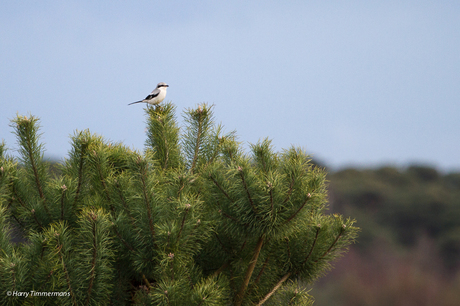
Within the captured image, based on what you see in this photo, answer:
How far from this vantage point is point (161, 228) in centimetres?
242

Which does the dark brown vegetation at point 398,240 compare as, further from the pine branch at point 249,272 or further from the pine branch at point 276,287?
the pine branch at point 249,272

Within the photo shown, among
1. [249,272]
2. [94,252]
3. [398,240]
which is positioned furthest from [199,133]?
[398,240]

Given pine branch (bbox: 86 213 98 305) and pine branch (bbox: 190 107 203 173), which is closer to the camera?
pine branch (bbox: 86 213 98 305)

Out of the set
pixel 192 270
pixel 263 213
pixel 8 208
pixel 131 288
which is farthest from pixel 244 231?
pixel 8 208

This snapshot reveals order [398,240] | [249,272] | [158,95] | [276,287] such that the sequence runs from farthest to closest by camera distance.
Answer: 1. [398,240]
2. [158,95]
3. [276,287]
4. [249,272]

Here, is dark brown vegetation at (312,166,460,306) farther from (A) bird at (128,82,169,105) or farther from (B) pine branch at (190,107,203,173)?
(B) pine branch at (190,107,203,173)

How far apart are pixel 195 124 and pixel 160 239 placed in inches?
51.5

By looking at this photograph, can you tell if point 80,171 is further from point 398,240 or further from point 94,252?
point 398,240

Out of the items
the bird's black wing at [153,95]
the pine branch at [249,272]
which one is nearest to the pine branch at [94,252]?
the pine branch at [249,272]

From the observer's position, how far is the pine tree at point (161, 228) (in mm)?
2424

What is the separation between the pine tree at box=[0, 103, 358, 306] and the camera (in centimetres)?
242

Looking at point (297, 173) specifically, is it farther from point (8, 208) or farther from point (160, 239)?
point (8, 208)

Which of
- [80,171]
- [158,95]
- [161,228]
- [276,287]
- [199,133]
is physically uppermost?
[158,95]

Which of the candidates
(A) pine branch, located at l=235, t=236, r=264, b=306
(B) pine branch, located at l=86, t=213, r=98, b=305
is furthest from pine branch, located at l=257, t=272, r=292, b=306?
(B) pine branch, located at l=86, t=213, r=98, b=305
